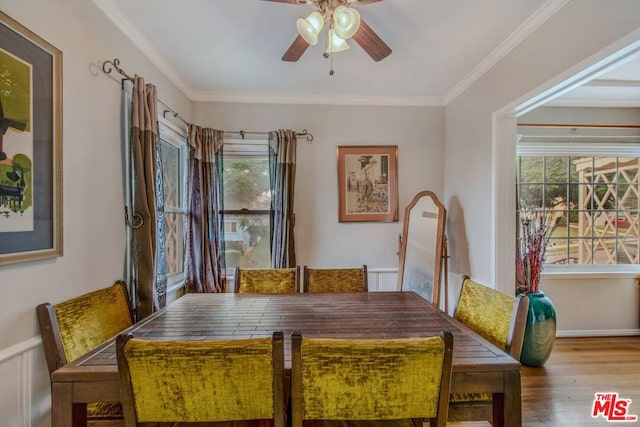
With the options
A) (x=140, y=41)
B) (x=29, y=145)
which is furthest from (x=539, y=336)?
(x=140, y=41)

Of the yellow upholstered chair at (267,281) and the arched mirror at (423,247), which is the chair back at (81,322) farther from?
the arched mirror at (423,247)

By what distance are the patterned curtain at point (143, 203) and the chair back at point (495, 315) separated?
6.14ft

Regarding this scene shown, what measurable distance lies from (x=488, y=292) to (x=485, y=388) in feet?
2.05

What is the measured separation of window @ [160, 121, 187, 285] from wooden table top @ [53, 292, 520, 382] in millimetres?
881

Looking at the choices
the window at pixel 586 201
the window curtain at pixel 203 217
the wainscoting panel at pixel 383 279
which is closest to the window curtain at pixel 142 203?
the window curtain at pixel 203 217

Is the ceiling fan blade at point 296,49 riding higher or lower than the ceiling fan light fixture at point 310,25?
higher

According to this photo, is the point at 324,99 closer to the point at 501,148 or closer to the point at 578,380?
the point at 501,148

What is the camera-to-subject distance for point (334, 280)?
2326mm

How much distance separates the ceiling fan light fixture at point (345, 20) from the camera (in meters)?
1.45

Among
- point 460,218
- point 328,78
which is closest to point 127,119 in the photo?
point 328,78

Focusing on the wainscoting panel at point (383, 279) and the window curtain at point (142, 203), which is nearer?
the window curtain at point (142, 203)

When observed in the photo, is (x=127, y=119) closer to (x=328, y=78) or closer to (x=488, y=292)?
(x=328, y=78)

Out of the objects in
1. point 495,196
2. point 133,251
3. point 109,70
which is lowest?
point 133,251

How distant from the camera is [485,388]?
1.11 m
